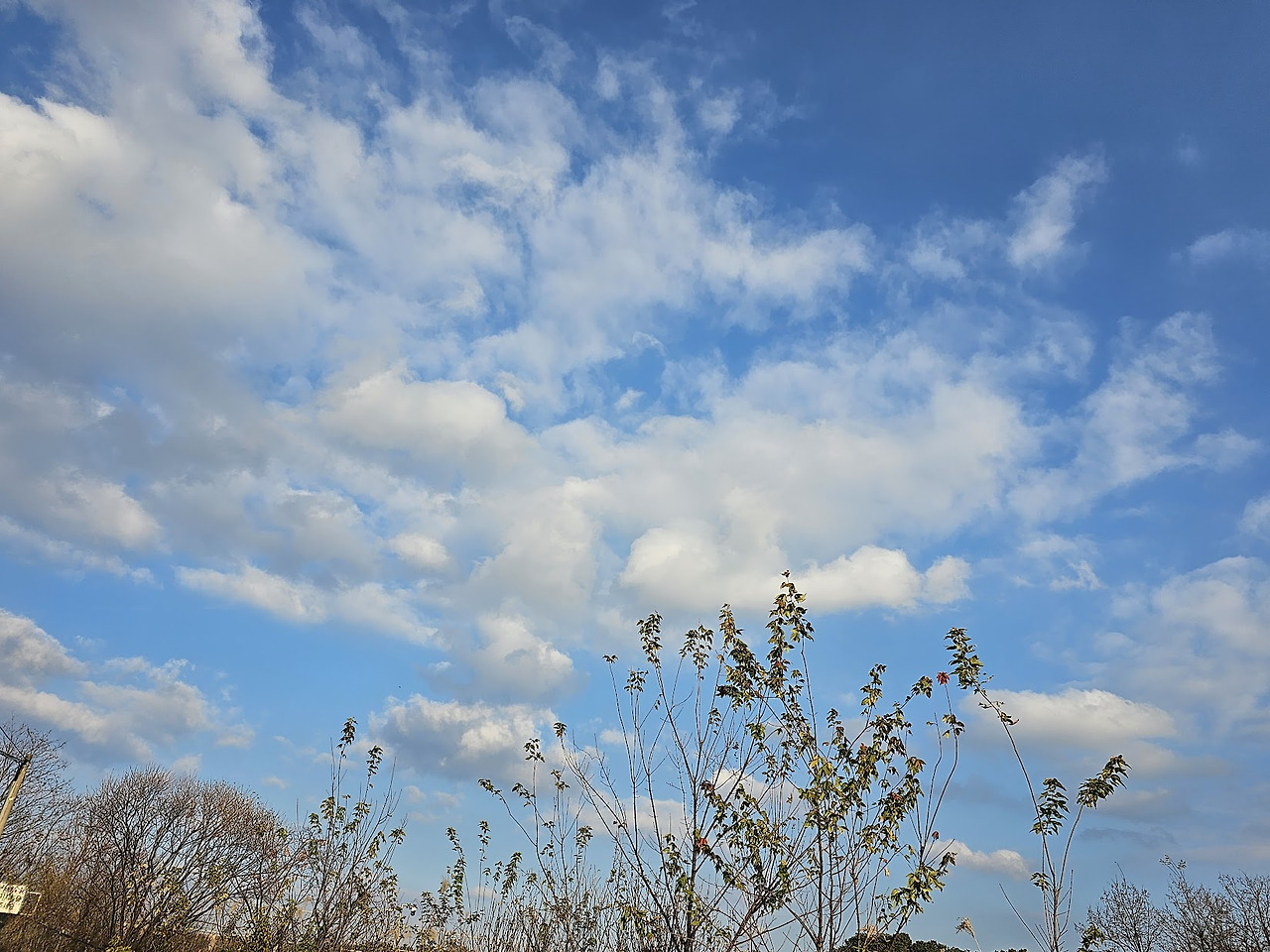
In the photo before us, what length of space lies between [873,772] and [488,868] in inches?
292

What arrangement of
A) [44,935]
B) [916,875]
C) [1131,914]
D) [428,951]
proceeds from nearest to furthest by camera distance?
[916,875] → [428,951] → [44,935] → [1131,914]

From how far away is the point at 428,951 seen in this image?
11.8 metres

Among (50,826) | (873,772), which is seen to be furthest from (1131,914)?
(50,826)

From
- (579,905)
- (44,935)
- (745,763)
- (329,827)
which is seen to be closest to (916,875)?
(745,763)

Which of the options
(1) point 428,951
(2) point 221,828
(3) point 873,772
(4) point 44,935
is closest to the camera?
(3) point 873,772

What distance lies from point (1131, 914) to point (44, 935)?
43023 millimetres

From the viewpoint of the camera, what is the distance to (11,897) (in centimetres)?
2291

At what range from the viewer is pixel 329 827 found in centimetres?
1285

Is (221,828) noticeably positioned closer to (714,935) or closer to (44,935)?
(44,935)

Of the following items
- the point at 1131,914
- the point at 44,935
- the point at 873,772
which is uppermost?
the point at 1131,914

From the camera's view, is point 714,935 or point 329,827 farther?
point 329,827

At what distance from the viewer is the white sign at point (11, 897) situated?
22703mm

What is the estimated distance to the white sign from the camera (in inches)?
894

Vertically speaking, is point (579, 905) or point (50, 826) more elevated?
point (50, 826)
